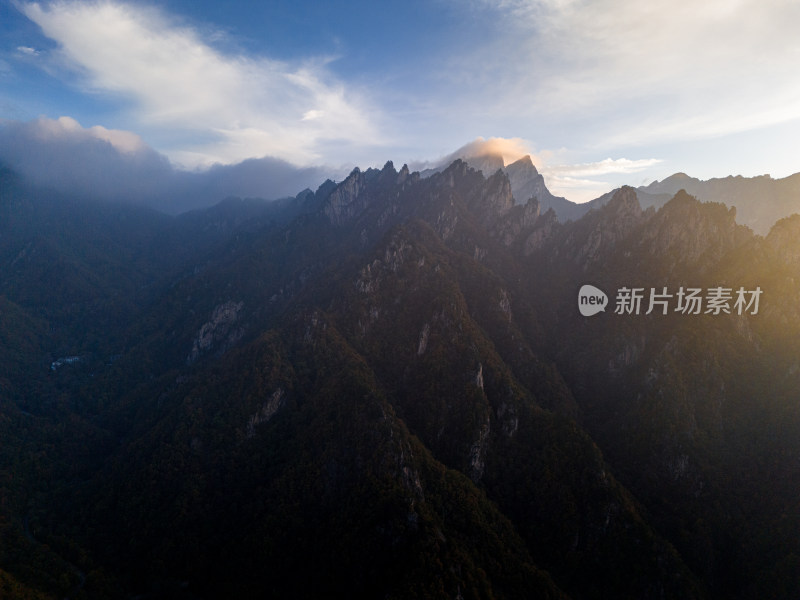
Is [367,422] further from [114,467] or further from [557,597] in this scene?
[114,467]

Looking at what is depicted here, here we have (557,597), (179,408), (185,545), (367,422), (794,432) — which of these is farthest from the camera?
(179,408)

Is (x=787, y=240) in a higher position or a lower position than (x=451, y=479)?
higher

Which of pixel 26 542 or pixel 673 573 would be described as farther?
pixel 26 542

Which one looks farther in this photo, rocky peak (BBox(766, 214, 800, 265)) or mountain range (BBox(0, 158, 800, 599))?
rocky peak (BBox(766, 214, 800, 265))

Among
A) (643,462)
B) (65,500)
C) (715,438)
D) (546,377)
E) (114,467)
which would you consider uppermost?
(546,377)

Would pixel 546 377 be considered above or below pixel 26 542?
above

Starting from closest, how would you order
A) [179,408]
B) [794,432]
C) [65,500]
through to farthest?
[794,432], [65,500], [179,408]

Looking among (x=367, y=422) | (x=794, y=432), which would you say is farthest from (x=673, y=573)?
(x=367, y=422)

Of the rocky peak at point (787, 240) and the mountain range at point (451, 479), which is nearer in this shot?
the mountain range at point (451, 479)

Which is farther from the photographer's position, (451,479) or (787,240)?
(787,240)

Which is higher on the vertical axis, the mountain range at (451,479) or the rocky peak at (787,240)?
the rocky peak at (787,240)

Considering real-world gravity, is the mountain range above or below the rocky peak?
below
